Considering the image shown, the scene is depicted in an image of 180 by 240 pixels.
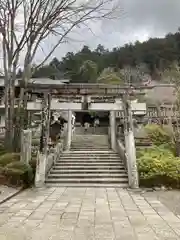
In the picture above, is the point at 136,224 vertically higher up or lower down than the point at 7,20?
lower down

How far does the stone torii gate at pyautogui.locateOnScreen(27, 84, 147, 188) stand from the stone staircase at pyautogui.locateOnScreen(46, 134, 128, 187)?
94 centimetres

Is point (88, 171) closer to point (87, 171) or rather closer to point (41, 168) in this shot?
point (87, 171)

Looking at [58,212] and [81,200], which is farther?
[81,200]

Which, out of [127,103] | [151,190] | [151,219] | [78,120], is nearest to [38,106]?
[127,103]

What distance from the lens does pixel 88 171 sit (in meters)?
14.6

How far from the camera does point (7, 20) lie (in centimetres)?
1648

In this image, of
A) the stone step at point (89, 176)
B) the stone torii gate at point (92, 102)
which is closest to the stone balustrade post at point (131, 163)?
the stone torii gate at point (92, 102)

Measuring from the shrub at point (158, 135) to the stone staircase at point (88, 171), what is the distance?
512 centimetres

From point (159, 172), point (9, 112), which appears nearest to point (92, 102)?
point (9, 112)

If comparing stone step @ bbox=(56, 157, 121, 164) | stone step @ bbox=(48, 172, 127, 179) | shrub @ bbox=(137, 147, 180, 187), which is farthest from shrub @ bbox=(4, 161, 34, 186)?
shrub @ bbox=(137, 147, 180, 187)

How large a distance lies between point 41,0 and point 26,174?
8.97 m

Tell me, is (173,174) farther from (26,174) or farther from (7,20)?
(7,20)

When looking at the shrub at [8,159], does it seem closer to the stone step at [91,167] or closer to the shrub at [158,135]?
the stone step at [91,167]

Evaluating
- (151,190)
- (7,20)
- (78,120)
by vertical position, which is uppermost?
(7,20)
